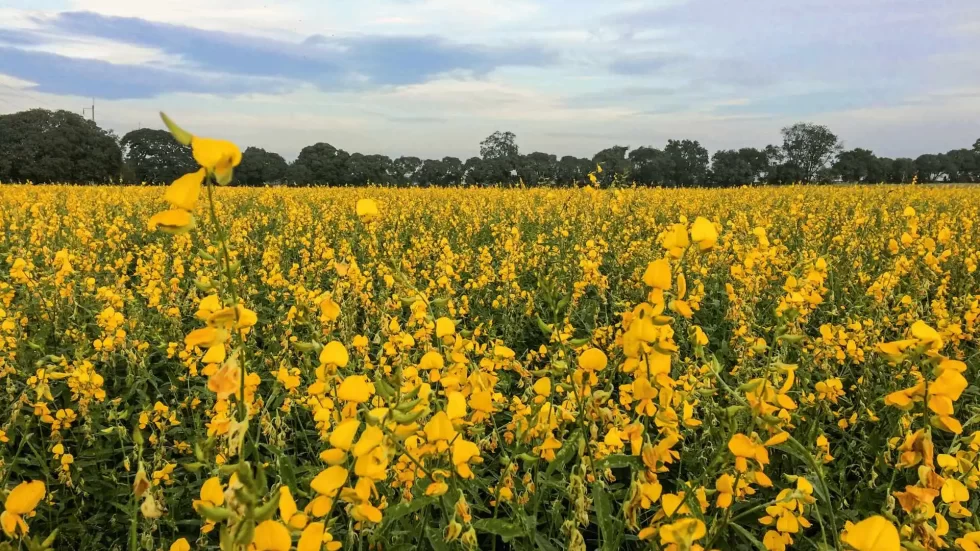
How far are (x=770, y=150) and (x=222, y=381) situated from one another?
49058mm

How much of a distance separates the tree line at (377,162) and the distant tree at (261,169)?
0.26 feet

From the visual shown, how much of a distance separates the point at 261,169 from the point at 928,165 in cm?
4582

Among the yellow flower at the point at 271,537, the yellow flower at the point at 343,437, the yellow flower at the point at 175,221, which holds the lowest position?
the yellow flower at the point at 271,537

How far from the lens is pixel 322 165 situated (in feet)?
132

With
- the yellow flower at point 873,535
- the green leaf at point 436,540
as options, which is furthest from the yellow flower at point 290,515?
the yellow flower at point 873,535

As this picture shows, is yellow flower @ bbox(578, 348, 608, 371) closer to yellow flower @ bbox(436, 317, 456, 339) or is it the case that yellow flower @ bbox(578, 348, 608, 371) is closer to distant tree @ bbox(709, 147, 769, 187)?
yellow flower @ bbox(436, 317, 456, 339)

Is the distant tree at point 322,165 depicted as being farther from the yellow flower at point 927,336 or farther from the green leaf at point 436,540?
the yellow flower at point 927,336

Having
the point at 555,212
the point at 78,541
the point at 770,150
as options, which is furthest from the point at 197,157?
the point at 770,150

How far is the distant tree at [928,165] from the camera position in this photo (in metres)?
37.0

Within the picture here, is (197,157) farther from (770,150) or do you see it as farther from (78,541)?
(770,150)

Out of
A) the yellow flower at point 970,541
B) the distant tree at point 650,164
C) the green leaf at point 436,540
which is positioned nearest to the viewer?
the yellow flower at point 970,541

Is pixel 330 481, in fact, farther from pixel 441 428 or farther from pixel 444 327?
pixel 444 327

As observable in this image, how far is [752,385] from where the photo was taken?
40.3 inches

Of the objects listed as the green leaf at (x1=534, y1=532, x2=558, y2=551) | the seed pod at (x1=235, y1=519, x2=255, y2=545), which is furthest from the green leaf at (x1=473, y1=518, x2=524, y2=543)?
the seed pod at (x1=235, y1=519, x2=255, y2=545)
